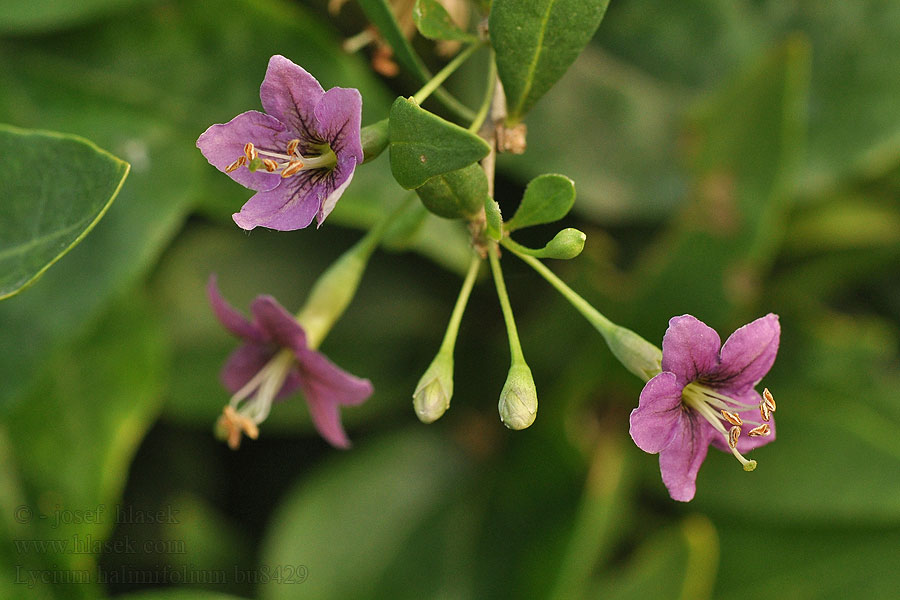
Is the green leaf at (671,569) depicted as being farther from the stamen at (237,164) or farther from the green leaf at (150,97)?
the stamen at (237,164)

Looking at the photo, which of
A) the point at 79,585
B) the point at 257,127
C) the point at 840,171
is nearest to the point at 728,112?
the point at 840,171

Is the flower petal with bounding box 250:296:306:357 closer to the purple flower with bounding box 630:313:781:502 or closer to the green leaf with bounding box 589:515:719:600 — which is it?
the purple flower with bounding box 630:313:781:502

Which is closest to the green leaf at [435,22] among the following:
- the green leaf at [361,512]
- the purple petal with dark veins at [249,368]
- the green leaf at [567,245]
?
the green leaf at [567,245]

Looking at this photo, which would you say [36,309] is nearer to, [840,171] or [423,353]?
[423,353]

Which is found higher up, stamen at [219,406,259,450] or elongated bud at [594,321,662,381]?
elongated bud at [594,321,662,381]

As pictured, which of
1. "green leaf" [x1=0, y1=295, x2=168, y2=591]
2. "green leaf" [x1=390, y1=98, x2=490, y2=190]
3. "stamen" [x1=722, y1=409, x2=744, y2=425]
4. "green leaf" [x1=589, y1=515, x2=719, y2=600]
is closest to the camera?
"green leaf" [x1=390, y1=98, x2=490, y2=190]

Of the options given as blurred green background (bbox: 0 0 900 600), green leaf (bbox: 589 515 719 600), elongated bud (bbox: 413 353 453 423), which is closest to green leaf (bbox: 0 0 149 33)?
blurred green background (bbox: 0 0 900 600)
